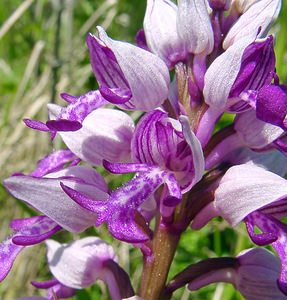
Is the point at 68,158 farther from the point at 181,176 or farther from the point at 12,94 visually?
the point at 12,94

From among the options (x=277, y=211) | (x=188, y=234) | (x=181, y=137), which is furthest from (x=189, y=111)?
(x=188, y=234)

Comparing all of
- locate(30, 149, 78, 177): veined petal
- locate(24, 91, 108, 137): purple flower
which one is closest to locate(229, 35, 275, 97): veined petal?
locate(24, 91, 108, 137): purple flower

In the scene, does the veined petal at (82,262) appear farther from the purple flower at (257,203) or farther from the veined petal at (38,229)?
the purple flower at (257,203)

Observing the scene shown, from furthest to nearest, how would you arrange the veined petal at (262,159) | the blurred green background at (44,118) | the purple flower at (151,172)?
1. the blurred green background at (44,118)
2. the veined petal at (262,159)
3. the purple flower at (151,172)

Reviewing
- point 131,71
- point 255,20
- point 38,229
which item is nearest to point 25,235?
point 38,229

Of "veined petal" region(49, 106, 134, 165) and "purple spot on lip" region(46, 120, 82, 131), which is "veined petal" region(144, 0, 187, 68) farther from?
"purple spot on lip" region(46, 120, 82, 131)

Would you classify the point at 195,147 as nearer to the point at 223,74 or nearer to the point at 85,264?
the point at 223,74

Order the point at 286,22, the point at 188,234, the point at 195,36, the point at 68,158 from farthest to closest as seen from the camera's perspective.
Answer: the point at 188,234 → the point at 286,22 → the point at 68,158 → the point at 195,36

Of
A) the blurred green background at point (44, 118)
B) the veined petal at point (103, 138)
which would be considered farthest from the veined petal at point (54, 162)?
the blurred green background at point (44, 118)
